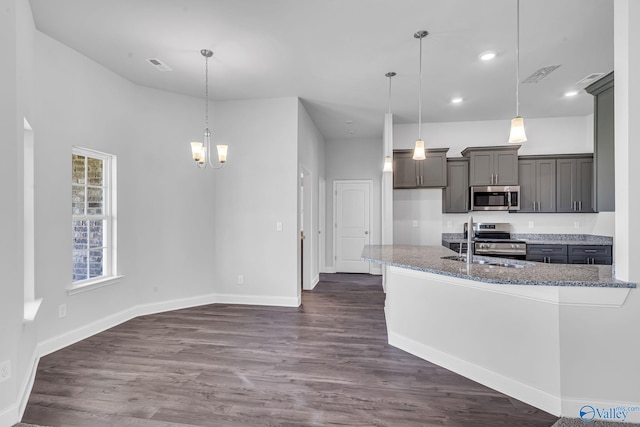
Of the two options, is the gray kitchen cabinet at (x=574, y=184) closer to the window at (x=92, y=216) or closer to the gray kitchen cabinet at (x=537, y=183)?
the gray kitchen cabinet at (x=537, y=183)

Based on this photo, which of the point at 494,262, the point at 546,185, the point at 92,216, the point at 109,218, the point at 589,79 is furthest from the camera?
the point at 546,185

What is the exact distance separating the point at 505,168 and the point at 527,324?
12.2 ft

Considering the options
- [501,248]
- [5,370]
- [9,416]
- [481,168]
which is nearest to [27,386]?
[9,416]

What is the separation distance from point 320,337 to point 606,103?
3.28m

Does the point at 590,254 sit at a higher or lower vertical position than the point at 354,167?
lower

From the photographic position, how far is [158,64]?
11.7 ft

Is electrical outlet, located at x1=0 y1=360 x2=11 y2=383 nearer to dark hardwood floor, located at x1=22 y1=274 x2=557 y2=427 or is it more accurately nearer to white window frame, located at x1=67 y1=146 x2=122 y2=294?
dark hardwood floor, located at x1=22 y1=274 x2=557 y2=427

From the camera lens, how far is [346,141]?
7195mm

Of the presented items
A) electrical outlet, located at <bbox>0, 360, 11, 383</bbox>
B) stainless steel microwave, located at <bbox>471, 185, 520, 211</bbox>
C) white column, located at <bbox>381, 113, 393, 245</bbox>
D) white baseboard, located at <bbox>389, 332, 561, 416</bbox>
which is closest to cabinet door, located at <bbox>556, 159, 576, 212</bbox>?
stainless steel microwave, located at <bbox>471, 185, 520, 211</bbox>

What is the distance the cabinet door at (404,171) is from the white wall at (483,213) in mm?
385

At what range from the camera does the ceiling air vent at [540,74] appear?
12.1 ft

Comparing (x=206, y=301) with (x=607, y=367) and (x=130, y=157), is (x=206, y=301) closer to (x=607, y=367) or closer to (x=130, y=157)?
(x=130, y=157)

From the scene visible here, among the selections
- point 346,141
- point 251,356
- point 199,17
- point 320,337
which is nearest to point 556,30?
point 199,17

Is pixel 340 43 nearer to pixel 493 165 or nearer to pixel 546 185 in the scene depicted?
pixel 493 165
